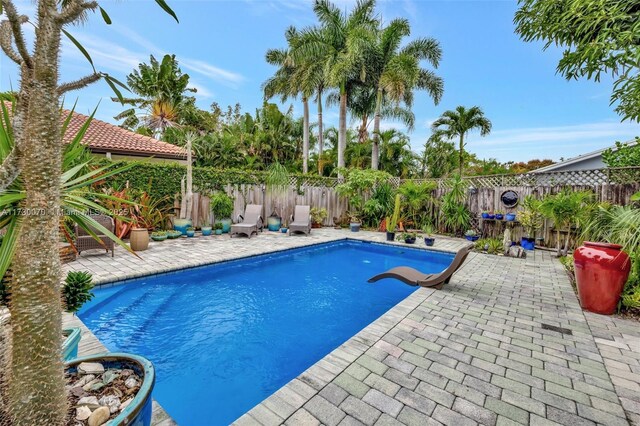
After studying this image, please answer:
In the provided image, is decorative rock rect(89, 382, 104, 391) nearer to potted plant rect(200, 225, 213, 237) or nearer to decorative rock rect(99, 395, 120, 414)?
decorative rock rect(99, 395, 120, 414)

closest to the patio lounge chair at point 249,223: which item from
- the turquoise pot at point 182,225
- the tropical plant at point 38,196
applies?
the turquoise pot at point 182,225

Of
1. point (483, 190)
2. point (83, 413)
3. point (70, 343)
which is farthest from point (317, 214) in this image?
point (83, 413)

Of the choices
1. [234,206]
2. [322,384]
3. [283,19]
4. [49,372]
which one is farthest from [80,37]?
[283,19]

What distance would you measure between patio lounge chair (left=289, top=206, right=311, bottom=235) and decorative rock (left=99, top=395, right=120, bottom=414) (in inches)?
352

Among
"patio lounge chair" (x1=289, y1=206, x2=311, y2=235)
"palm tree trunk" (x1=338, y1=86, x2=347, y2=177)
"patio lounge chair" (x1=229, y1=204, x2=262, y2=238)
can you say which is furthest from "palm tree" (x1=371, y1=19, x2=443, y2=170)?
"patio lounge chair" (x1=229, y1=204, x2=262, y2=238)

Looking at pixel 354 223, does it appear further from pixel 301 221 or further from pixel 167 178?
pixel 167 178

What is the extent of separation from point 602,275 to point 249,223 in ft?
29.7

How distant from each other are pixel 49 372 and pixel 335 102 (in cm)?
2015

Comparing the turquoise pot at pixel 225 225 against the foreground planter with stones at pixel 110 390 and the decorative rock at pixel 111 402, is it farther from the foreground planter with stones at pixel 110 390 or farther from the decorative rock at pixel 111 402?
the decorative rock at pixel 111 402

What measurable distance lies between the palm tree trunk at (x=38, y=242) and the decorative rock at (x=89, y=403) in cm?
24

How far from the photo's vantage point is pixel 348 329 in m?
3.97

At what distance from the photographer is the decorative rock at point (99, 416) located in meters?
1.38

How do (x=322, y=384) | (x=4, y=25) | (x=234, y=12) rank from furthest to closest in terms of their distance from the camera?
(x=234, y=12) → (x=322, y=384) → (x=4, y=25)

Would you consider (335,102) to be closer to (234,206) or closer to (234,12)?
(234,12)
